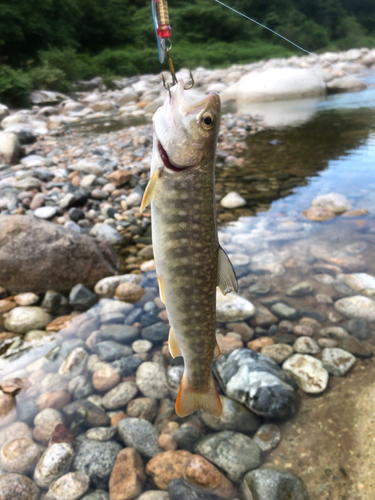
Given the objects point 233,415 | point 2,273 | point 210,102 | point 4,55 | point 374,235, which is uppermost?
point 4,55

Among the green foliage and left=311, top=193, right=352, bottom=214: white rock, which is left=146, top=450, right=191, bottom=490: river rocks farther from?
the green foliage

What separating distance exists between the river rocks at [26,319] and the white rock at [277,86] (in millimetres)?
18619

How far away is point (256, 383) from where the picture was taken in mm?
2904

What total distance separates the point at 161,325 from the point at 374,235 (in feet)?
12.0

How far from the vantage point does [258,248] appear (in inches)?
211

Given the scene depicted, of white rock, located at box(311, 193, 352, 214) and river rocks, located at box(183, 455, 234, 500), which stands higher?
river rocks, located at box(183, 455, 234, 500)

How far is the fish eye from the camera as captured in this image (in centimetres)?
151

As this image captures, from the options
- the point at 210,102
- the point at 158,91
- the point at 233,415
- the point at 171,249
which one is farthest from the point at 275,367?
the point at 158,91

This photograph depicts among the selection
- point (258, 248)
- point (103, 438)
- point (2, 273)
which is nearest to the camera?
point (103, 438)

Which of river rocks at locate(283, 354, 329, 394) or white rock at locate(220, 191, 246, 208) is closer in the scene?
river rocks at locate(283, 354, 329, 394)

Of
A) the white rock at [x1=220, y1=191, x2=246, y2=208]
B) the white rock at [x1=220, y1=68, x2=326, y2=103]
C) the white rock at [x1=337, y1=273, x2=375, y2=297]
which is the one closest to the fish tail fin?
the white rock at [x1=337, y1=273, x2=375, y2=297]

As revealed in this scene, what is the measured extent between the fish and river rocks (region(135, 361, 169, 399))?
4.84 ft

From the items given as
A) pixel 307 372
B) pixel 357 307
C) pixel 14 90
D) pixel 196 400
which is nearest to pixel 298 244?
pixel 357 307

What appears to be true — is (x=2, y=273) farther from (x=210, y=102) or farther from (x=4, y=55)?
(x=4, y=55)
